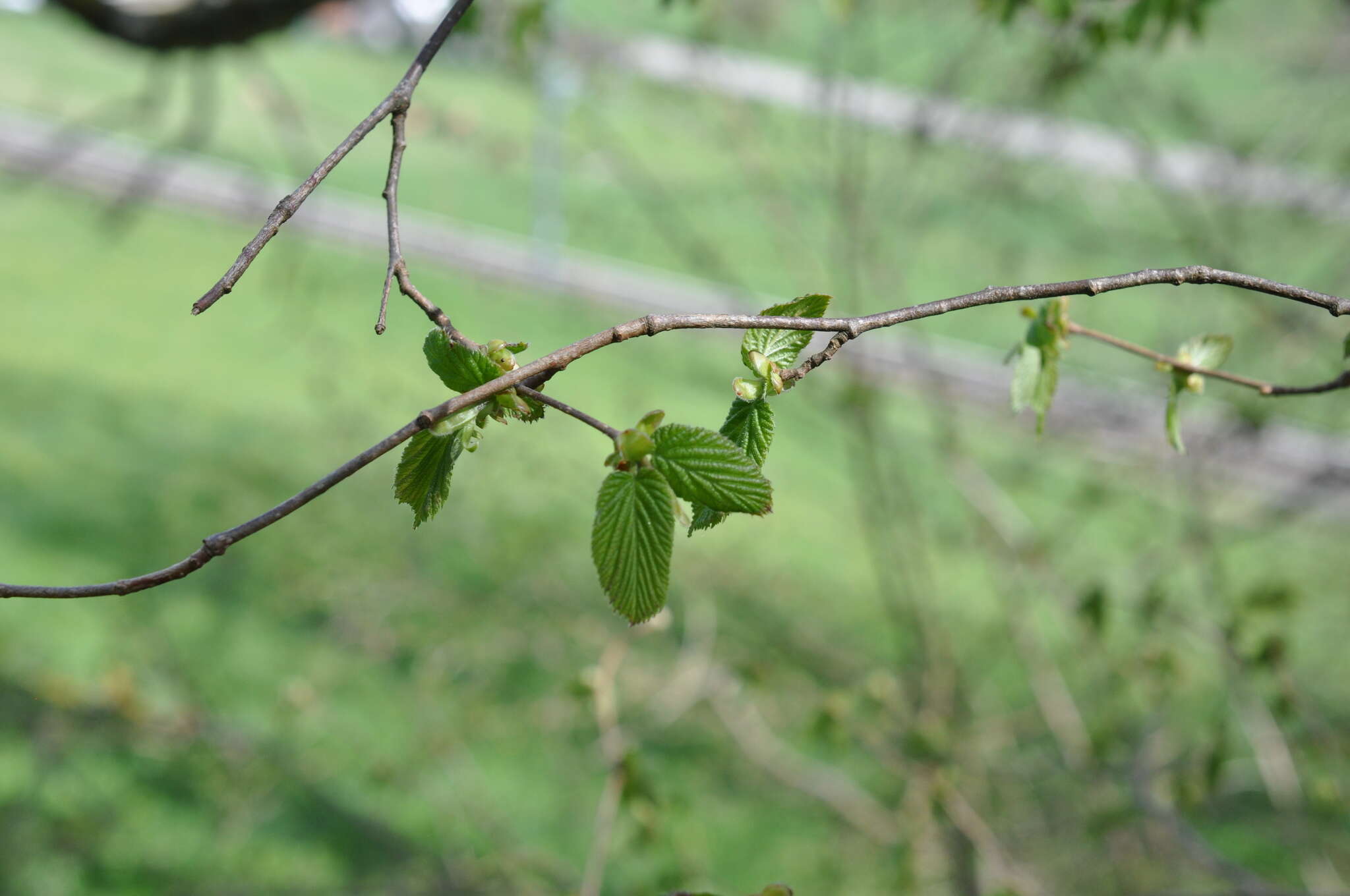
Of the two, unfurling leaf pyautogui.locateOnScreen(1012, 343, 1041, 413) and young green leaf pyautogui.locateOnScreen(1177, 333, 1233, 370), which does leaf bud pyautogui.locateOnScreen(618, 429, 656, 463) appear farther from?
young green leaf pyautogui.locateOnScreen(1177, 333, 1233, 370)

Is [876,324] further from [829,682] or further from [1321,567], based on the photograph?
[1321,567]

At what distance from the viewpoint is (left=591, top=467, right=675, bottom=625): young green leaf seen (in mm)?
589

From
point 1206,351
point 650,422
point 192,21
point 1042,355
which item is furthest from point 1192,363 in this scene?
point 192,21

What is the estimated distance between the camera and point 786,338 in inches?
27.0

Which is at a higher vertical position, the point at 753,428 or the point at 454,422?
the point at 753,428

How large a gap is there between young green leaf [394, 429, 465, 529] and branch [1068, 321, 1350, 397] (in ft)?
1.70

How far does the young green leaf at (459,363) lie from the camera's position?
0.63 m

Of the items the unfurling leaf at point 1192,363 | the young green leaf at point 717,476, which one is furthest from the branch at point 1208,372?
the young green leaf at point 717,476

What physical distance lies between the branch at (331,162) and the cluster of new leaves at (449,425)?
104 millimetres

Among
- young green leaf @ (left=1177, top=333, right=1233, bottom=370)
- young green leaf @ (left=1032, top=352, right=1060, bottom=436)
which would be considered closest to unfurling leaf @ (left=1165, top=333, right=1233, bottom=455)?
young green leaf @ (left=1177, top=333, right=1233, bottom=370)

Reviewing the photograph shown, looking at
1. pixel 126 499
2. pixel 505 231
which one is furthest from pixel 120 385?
pixel 505 231

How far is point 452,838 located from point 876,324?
254 centimetres

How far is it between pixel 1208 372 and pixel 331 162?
705 millimetres

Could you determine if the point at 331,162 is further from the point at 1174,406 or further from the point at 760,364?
the point at 1174,406
